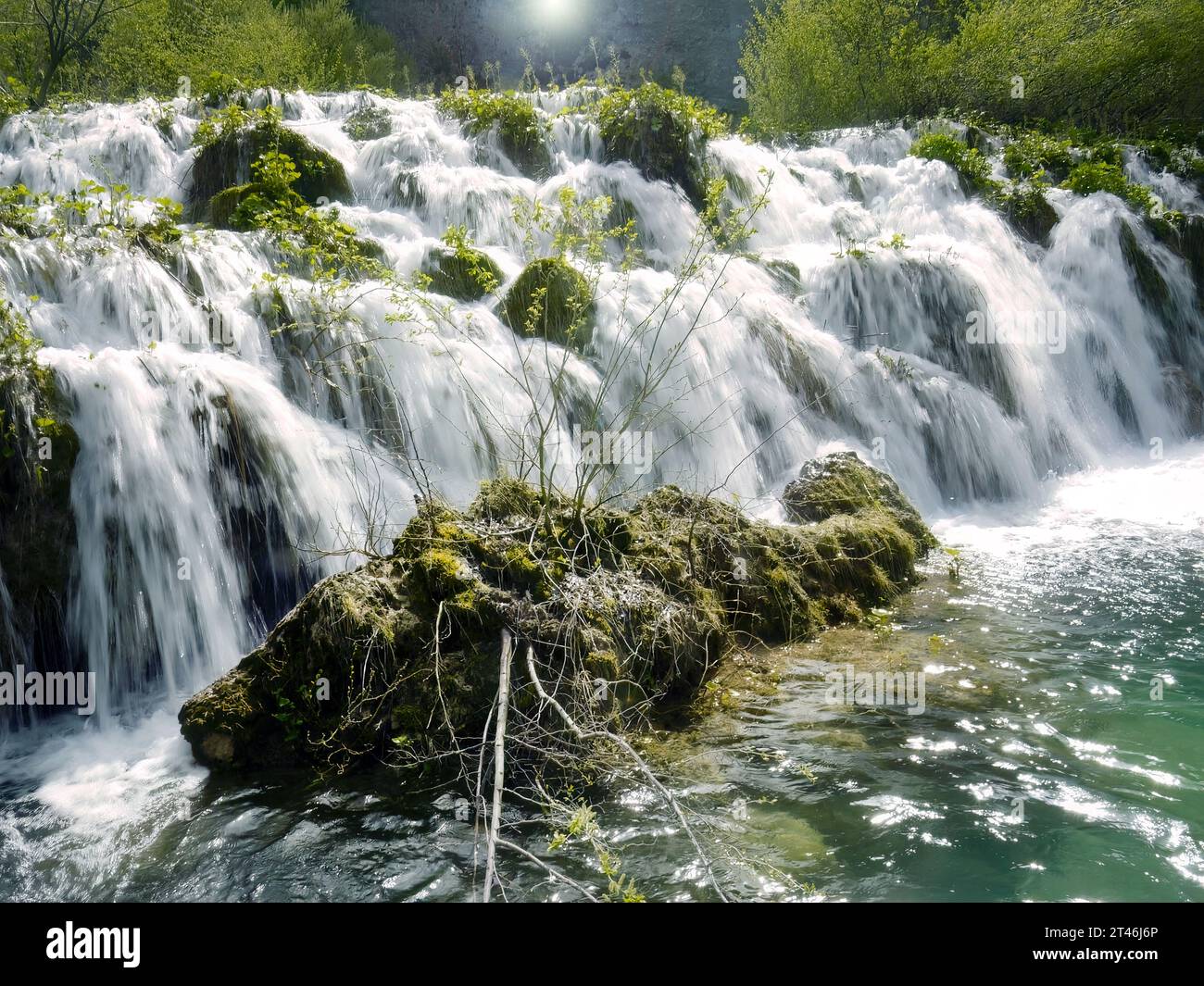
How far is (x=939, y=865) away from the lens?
4008mm

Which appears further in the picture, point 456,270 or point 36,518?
point 456,270

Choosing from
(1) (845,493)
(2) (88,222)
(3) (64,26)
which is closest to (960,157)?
(1) (845,493)

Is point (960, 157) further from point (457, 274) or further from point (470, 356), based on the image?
point (470, 356)

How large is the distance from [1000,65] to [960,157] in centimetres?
498

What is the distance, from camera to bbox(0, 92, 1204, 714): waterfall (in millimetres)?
6281

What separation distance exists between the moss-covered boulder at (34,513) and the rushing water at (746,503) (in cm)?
13

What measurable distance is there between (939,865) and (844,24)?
2080cm

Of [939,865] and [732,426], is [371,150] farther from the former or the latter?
[939,865]

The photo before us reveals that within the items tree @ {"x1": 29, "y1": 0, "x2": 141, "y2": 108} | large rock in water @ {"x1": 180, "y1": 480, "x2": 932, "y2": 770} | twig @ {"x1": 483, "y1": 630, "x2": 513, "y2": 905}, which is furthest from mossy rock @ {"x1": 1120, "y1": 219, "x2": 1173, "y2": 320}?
tree @ {"x1": 29, "y1": 0, "x2": 141, "y2": 108}

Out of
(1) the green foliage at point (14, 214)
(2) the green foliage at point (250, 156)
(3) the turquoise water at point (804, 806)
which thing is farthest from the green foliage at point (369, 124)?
(3) the turquoise water at point (804, 806)

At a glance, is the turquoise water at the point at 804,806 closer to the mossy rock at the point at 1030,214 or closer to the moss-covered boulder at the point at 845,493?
the moss-covered boulder at the point at 845,493

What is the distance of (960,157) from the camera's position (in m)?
16.0

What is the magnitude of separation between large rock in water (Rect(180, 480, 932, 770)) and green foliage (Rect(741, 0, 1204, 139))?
51.3ft

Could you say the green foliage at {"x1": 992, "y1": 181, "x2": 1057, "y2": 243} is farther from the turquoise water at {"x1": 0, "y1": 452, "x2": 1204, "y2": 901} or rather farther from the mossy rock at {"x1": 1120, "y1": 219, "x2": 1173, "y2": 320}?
the turquoise water at {"x1": 0, "y1": 452, "x2": 1204, "y2": 901}
